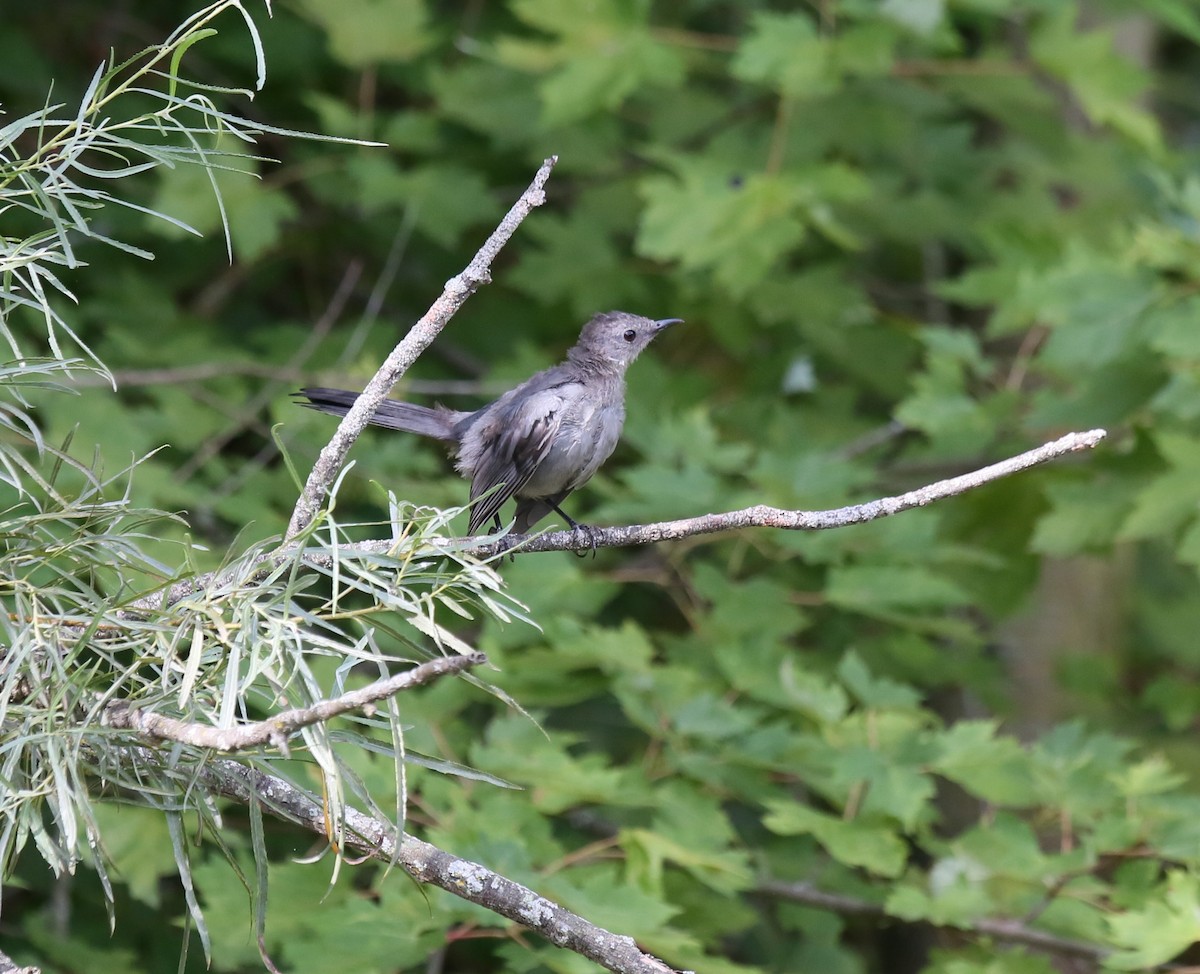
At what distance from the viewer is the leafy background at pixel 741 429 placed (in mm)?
3211

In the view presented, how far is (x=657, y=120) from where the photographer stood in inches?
206

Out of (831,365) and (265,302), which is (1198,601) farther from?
(265,302)

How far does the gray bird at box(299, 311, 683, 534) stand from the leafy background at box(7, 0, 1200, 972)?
228mm

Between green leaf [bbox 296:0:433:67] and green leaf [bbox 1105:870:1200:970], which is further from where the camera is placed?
green leaf [bbox 296:0:433:67]

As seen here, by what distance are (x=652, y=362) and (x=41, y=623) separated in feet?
12.2

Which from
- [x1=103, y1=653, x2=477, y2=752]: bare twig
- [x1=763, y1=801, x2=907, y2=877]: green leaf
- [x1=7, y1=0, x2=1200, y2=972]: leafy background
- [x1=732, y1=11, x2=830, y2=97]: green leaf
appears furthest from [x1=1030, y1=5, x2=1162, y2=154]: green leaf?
[x1=103, y1=653, x2=477, y2=752]: bare twig

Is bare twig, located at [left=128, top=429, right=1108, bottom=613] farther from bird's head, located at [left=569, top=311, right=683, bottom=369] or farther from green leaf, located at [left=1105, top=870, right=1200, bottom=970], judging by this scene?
bird's head, located at [left=569, top=311, right=683, bottom=369]

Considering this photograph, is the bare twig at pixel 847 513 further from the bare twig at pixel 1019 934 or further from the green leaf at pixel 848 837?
the bare twig at pixel 1019 934

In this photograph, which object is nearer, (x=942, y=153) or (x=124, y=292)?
(x=124, y=292)

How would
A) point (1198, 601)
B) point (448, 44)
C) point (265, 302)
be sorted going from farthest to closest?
point (1198, 601) → point (265, 302) → point (448, 44)

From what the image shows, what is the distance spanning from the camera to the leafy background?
321 centimetres

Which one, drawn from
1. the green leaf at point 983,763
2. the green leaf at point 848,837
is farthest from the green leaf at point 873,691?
the green leaf at point 848,837

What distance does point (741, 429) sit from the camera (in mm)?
5223

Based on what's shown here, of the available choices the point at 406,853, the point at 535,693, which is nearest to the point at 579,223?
the point at 535,693
